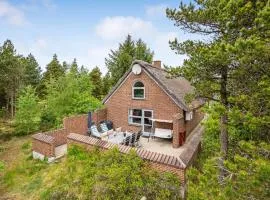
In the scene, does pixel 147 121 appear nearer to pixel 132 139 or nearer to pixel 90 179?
pixel 132 139

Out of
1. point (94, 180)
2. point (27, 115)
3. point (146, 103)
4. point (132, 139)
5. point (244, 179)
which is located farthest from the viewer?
point (27, 115)

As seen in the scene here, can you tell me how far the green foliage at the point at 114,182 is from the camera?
7.61 meters

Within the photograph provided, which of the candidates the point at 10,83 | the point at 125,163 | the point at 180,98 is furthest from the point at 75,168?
the point at 10,83

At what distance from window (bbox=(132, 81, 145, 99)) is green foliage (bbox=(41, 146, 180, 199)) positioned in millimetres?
7819

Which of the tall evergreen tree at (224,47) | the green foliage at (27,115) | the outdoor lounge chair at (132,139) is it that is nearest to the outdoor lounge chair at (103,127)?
the outdoor lounge chair at (132,139)

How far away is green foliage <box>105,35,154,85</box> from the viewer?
3134 centimetres

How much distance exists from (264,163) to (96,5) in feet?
52.0

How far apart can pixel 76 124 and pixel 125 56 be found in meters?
18.2

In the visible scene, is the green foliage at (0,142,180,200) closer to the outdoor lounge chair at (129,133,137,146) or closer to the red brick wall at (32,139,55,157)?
the red brick wall at (32,139,55,157)

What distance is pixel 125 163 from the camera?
8562mm

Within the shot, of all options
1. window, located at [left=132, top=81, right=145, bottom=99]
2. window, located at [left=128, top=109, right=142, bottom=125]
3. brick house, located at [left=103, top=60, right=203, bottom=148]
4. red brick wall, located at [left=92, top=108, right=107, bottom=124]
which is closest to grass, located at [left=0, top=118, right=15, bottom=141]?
red brick wall, located at [left=92, top=108, right=107, bottom=124]

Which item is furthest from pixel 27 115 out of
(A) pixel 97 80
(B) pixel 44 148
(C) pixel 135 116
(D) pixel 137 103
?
(A) pixel 97 80

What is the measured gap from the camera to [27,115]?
19.5m

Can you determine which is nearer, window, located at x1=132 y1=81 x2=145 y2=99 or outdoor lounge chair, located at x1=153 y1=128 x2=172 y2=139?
outdoor lounge chair, located at x1=153 y1=128 x2=172 y2=139
